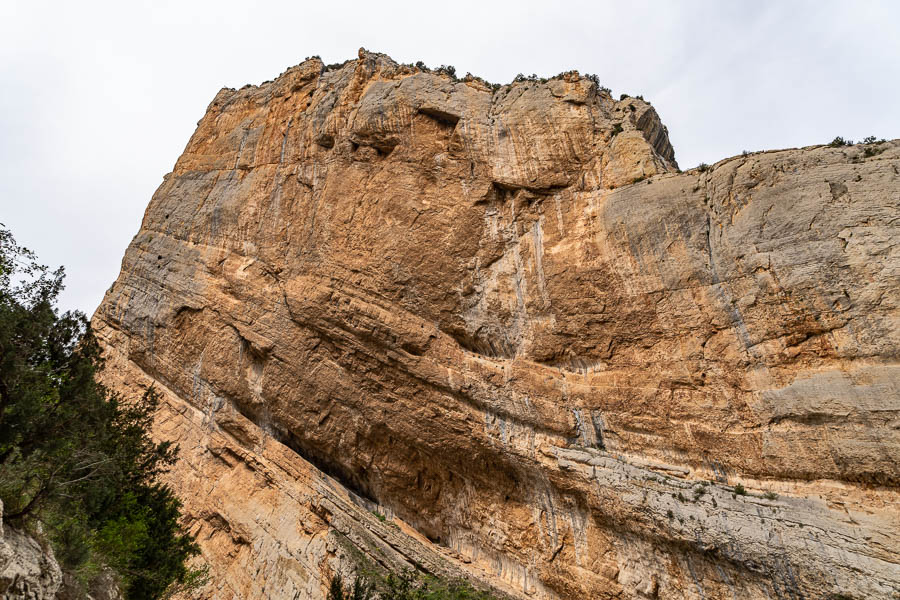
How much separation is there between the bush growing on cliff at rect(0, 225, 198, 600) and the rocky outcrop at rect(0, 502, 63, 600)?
18.2 inches

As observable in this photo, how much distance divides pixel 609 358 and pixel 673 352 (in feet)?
5.61

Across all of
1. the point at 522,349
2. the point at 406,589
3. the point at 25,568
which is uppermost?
the point at 522,349

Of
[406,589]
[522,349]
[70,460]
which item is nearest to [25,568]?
[70,460]

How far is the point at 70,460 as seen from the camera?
9500 mm

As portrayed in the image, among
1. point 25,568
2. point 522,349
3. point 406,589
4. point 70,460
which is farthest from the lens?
point 522,349

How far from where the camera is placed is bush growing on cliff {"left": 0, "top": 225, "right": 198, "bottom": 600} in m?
8.48

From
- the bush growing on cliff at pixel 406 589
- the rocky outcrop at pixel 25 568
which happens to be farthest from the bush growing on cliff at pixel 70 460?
the bush growing on cliff at pixel 406 589

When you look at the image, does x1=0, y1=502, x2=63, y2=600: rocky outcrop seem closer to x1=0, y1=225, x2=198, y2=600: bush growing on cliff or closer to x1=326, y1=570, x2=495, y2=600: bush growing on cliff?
x1=0, y1=225, x2=198, y2=600: bush growing on cliff

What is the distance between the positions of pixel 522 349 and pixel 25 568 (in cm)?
1187

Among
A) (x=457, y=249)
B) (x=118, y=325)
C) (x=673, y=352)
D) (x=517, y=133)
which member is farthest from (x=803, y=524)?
(x=118, y=325)

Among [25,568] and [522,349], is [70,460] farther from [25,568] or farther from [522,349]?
[522,349]

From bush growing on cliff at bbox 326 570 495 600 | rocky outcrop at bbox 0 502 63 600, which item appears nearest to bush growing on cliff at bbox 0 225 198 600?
rocky outcrop at bbox 0 502 63 600

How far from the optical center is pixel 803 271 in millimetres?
11695

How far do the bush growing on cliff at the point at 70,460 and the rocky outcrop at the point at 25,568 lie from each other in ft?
1.52
